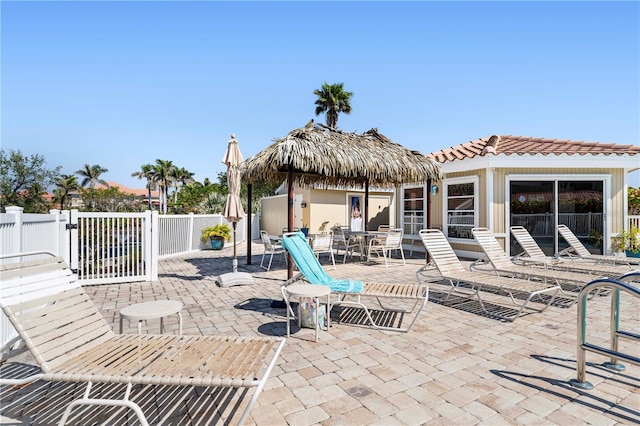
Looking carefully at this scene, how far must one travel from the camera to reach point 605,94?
26.9 ft

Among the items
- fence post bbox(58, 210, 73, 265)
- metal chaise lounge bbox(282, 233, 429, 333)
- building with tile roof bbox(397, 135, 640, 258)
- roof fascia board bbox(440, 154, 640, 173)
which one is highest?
roof fascia board bbox(440, 154, 640, 173)

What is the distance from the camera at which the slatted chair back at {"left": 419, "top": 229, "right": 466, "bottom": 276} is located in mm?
5703

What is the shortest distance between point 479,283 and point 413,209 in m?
8.22

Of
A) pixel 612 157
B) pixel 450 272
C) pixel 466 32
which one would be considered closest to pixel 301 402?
pixel 450 272

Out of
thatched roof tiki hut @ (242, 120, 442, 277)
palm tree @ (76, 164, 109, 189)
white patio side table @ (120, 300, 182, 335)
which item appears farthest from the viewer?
palm tree @ (76, 164, 109, 189)

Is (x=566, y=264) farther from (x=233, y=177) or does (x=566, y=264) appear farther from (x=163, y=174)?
(x=163, y=174)

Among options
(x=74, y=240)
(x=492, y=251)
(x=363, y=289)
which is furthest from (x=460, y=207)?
(x=74, y=240)

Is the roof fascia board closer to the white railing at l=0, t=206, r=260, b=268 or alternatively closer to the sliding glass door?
the sliding glass door

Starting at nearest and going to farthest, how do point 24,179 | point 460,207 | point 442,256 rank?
point 442,256 < point 460,207 < point 24,179

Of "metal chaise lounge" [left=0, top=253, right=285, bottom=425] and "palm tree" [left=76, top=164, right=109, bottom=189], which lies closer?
"metal chaise lounge" [left=0, top=253, right=285, bottom=425]

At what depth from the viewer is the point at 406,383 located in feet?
9.17

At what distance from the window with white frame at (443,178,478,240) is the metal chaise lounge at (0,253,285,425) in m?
9.74

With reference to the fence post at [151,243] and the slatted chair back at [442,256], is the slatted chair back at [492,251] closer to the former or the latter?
the slatted chair back at [442,256]

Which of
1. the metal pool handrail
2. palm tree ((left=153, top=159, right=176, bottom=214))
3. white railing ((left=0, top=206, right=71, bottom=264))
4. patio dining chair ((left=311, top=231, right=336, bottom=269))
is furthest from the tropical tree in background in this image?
palm tree ((left=153, top=159, right=176, bottom=214))
